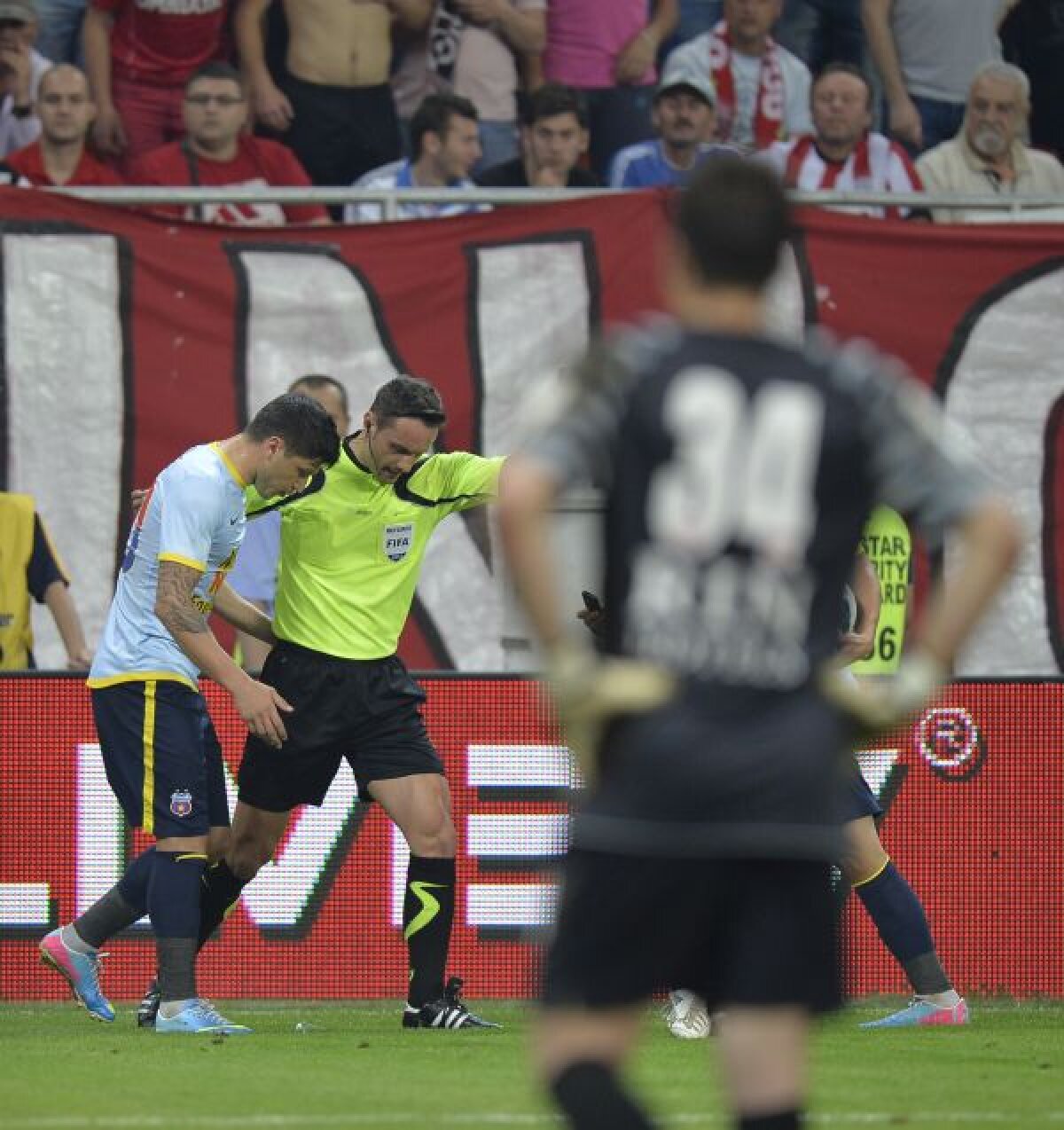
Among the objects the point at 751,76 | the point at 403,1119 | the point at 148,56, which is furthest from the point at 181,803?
the point at 751,76

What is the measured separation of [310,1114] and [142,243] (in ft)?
22.3

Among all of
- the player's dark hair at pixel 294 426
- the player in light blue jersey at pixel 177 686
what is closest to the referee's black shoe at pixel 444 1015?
the player in light blue jersey at pixel 177 686

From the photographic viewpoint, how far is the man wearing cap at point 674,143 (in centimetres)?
1367

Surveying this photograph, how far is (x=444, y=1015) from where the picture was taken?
9086 millimetres

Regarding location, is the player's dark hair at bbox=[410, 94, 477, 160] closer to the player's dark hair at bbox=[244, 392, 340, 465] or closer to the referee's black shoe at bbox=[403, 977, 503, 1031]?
the player's dark hair at bbox=[244, 392, 340, 465]

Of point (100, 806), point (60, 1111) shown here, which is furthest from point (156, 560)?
point (60, 1111)

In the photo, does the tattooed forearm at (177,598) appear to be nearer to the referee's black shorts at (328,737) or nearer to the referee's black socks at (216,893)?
the referee's black shorts at (328,737)

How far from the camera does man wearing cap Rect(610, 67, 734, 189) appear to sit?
1367 cm

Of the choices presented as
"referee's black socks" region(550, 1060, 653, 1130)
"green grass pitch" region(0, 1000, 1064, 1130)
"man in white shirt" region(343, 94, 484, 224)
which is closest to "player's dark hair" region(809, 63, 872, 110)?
"man in white shirt" region(343, 94, 484, 224)

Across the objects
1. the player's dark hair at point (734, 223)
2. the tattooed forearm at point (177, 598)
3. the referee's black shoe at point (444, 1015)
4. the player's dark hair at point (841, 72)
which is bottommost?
the referee's black shoe at point (444, 1015)

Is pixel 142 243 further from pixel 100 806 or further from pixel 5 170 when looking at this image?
pixel 100 806

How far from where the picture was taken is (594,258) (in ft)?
42.4

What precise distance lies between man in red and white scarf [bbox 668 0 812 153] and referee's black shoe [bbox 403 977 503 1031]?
268 inches

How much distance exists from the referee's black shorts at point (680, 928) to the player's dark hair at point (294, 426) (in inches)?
182
